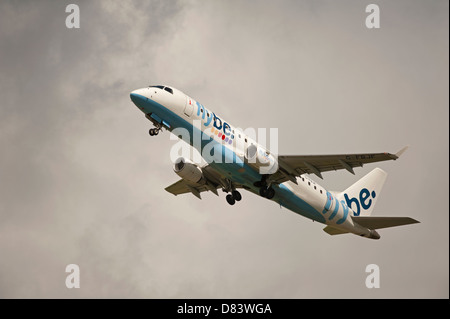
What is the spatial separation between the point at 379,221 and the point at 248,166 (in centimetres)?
1164

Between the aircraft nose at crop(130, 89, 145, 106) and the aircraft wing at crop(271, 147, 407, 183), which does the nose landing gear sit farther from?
the aircraft wing at crop(271, 147, 407, 183)

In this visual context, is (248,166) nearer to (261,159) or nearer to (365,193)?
(261,159)

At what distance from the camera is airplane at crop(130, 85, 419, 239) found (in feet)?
128

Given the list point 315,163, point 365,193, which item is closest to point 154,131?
point 315,163

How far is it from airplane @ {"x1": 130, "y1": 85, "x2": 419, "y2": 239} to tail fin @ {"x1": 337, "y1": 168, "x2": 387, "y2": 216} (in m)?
0.64

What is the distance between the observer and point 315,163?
4128 cm

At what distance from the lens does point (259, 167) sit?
40.7 metres

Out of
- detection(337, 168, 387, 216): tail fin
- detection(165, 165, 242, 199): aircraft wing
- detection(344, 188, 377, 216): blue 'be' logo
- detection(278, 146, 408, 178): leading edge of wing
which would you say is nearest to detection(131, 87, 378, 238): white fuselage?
detection(278, 146, 408, 178): leading edge of wing

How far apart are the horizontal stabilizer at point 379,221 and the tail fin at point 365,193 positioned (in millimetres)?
1764

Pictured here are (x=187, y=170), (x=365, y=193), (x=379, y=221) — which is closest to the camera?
(x=187, y=170)
